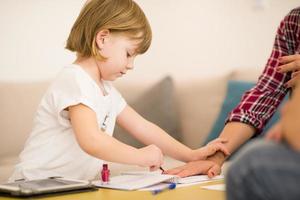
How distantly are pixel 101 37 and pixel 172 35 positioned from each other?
1899 millimetres

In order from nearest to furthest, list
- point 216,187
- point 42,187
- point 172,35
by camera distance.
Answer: point 42,187
point 216,187
point 172,35

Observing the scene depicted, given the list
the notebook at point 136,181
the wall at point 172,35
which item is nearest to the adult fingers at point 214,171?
the notebook at point 136,181

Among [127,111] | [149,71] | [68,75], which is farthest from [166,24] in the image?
[68,75]

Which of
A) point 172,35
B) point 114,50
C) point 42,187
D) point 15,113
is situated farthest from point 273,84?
point 172,35

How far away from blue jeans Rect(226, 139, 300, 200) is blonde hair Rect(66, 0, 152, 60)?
3.63ft

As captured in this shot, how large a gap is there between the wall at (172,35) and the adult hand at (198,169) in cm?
169

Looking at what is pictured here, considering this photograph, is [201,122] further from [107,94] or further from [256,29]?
[107,94]

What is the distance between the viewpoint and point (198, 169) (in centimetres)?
152

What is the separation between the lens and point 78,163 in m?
1.53

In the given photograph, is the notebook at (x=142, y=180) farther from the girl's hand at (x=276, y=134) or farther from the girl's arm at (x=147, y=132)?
the girl's hand at (x=276, y=134)

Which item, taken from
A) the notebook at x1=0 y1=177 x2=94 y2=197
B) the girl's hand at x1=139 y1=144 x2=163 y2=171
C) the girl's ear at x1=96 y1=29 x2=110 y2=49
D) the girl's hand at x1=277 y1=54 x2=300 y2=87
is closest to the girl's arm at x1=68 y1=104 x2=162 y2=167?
the girl's hand at x1=139 y1=144 x2=163 y2=171

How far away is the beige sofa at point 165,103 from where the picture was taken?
2.82 meters

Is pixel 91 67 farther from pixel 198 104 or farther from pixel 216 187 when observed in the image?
pixel 198 104

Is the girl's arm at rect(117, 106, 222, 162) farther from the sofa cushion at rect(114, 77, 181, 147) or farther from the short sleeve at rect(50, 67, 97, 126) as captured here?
the sofa cushion at rect(114, 77, 181, 147)
